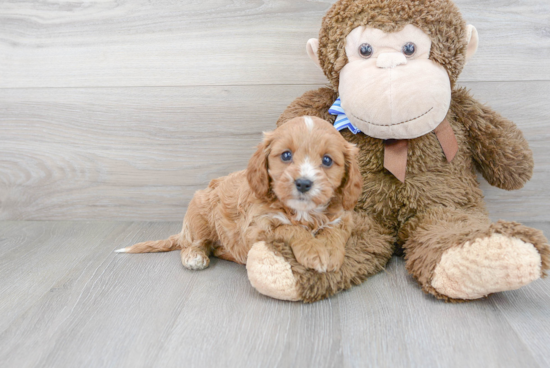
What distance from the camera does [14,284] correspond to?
141cm

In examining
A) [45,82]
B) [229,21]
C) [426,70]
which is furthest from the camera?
[45,82]

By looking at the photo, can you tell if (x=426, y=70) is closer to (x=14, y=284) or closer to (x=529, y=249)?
(x=529, y=249)

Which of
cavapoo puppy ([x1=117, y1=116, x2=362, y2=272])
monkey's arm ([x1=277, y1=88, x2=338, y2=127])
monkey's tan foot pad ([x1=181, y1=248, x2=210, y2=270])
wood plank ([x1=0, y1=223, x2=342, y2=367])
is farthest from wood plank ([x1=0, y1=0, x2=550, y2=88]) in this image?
wood plank ([x1=0, y1=223, x2=342, y2=367])

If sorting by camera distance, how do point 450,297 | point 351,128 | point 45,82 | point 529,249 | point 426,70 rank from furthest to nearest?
1. point 45,82
2. point 351,128
3. point 426,70
4. point 450,297
5. point 529,249

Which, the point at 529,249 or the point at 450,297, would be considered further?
the point at 450,297

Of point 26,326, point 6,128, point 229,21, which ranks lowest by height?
point 26,326

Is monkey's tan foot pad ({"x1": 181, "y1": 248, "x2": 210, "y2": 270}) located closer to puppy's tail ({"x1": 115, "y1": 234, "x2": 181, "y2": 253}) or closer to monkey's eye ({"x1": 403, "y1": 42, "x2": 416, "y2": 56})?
puppy's tail ({"x1": 115, "y1": 234, "x2": 181, "y2": 253})

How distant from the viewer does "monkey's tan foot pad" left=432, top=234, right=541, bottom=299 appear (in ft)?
3.56

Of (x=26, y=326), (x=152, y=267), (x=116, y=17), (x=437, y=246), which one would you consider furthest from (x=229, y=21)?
(x=26, y=326)

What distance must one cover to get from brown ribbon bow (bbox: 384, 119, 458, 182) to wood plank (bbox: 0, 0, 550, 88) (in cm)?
39

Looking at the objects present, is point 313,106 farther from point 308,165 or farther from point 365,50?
point 308,165

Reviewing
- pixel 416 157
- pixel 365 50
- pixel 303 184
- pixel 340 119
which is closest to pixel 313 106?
pixel 340 119

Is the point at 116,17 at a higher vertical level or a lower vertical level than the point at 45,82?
higher

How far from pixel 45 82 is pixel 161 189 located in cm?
66
